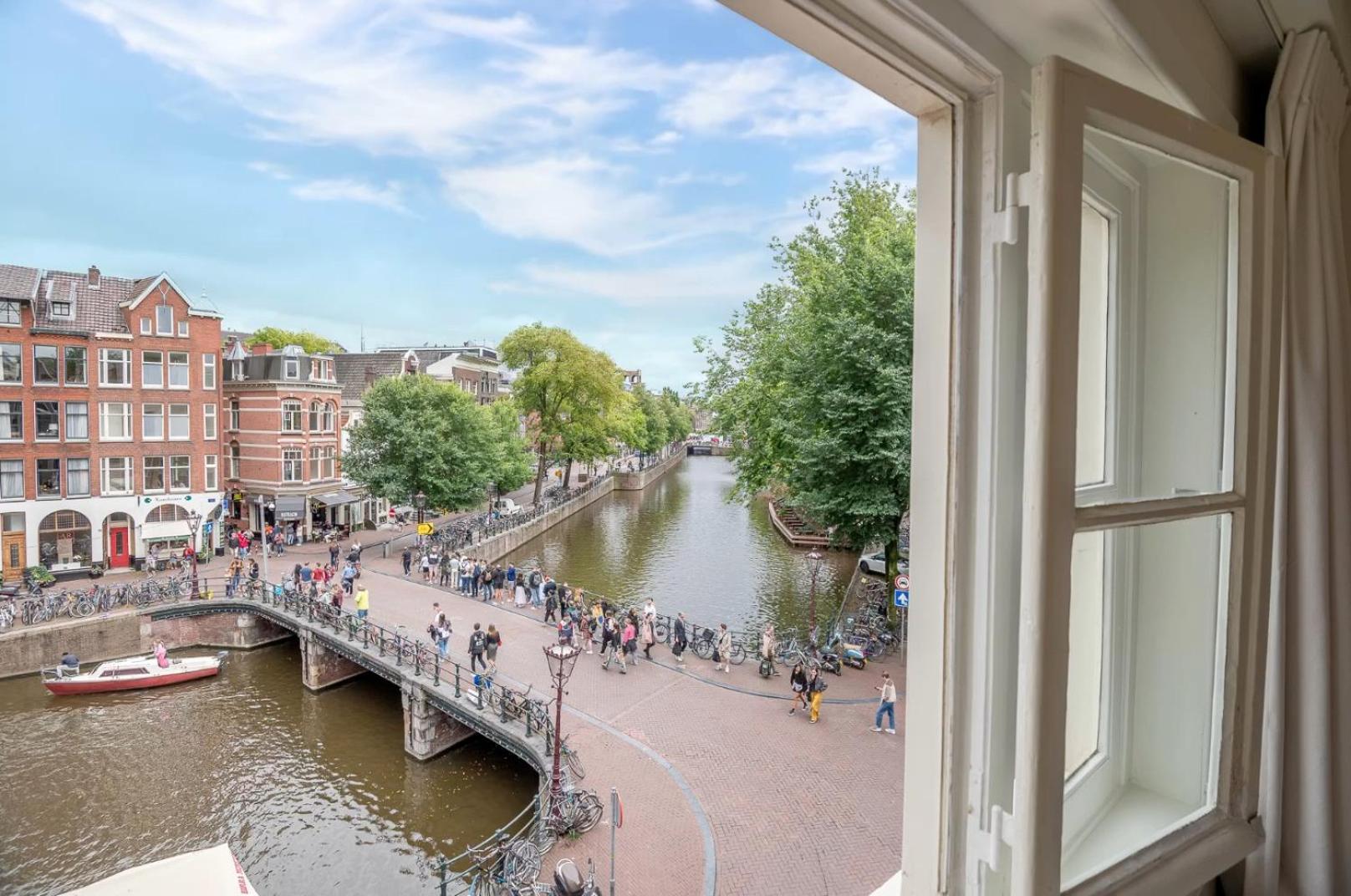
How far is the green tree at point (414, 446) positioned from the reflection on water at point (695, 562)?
11.4ft

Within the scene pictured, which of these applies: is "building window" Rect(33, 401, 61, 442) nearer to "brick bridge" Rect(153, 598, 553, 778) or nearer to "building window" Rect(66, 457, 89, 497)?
"building window" Rect(66, 457, 89, 497)

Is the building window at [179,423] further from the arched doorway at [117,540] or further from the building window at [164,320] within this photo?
the arched doorway at [117,540]

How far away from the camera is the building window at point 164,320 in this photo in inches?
723

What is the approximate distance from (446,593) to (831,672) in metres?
9.74

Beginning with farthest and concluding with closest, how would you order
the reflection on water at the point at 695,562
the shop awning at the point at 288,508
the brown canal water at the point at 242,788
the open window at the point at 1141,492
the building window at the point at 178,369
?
the shop awning at the point at 288,508, the building window at the point at 178,369, the reflection on water at the point at 695,562, the brown canal water at the point at 242,788, the open window at the point at 1141,492

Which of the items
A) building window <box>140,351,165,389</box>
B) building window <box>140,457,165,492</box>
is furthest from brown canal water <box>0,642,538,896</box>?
building window <box>140,351,165,389</box>

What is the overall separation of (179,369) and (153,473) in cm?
277

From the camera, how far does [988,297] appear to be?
1.10 metres

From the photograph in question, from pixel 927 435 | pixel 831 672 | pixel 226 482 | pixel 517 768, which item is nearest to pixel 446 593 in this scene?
pixel 517 768

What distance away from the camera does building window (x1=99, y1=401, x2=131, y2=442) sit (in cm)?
1742

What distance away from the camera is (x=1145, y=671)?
149cm

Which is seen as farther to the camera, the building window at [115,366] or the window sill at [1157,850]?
the building window at [115,366]

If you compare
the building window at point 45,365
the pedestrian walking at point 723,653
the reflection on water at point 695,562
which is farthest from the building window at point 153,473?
the pedestrian walking at point 723,653

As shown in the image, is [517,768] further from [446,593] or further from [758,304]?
[758,304]
